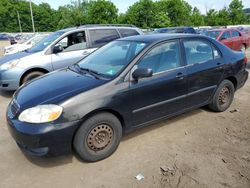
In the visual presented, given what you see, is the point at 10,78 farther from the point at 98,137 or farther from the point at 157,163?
the point at 157,163

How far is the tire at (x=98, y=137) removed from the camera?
3.12 metres

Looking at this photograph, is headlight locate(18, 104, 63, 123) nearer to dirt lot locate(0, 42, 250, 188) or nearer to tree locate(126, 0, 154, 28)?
dirt lot locate(0, 42, 250, 188)

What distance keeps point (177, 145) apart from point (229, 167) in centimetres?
80

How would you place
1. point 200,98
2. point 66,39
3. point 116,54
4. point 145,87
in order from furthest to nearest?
point 66,39 → point 200,98 → point 116,54 → point 145,87

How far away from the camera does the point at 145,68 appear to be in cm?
341

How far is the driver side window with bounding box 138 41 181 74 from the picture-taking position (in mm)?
3676

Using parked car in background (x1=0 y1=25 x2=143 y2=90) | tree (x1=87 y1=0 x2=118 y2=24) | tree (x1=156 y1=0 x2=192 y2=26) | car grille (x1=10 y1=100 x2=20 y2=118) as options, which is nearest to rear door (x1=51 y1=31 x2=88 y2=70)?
parked car in background (x1=0 y1=25 x2=143 y2=90)

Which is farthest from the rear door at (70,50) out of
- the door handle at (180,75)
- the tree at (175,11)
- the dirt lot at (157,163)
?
the tree at (175,11)

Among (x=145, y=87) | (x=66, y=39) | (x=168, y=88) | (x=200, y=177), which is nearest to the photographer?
(x=200, y=177)

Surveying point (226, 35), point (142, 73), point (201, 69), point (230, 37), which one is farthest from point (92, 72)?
point (230, 37)

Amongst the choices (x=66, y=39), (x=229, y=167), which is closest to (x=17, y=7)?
(x=66, y=39)

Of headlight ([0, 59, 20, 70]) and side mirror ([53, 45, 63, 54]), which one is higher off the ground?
side mirror ([53, 45, 63, 54])

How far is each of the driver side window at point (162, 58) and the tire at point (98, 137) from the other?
93cm

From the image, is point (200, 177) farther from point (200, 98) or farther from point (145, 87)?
point (200, 98)
